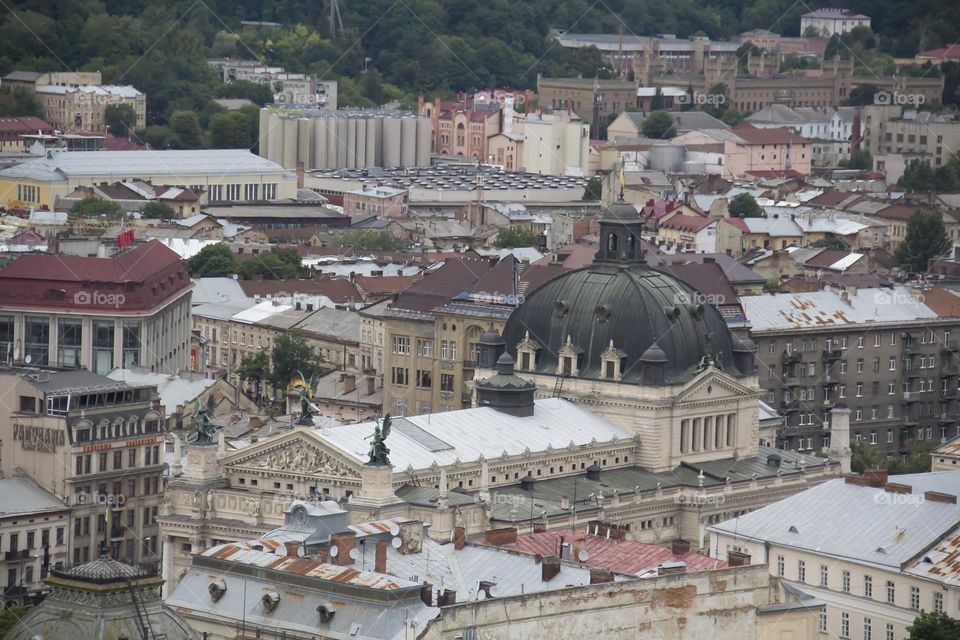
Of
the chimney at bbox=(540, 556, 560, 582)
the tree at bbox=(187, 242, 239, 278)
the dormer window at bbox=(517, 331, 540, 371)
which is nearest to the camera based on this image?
the chimney at bbox=(540, 556, 560, 582)

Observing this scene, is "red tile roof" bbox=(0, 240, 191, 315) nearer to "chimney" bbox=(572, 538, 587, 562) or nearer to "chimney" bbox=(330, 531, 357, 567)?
"chimney" bbox=(572, 538, 587, 562)

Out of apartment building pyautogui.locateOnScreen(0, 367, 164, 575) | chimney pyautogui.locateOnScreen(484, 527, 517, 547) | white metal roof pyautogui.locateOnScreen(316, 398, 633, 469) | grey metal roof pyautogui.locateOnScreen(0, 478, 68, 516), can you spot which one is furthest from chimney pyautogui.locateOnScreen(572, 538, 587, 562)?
grey metal roof pyautogui.locateOnScreen(0, 478, 68, 516)

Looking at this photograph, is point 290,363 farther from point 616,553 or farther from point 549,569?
point 549,569

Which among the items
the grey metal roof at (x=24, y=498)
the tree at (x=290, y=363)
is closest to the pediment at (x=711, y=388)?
the grey metal roof at (x=24, y=498)

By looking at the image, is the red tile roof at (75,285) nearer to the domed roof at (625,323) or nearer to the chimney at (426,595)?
the domed roof at (625,323)

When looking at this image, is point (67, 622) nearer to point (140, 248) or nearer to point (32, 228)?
point (140, 248)

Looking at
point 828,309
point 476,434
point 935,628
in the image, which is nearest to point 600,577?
point 935,628
